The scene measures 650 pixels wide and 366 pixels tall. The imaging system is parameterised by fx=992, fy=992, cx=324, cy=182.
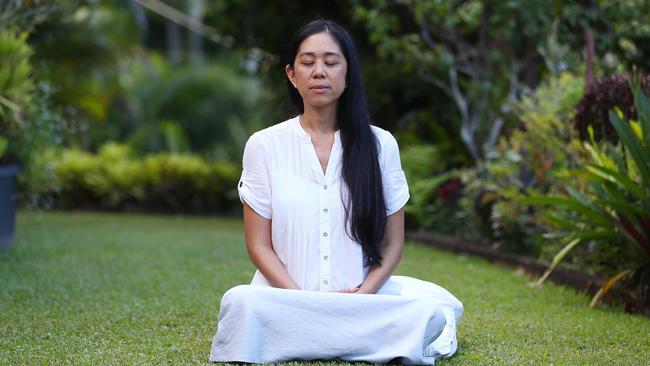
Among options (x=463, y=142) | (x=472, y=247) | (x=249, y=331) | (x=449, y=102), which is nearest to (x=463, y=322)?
(x=249, y=331)

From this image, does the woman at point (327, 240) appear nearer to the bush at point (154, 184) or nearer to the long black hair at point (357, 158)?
the long black hair at point (357, 158)

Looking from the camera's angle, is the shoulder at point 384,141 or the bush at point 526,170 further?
the bush at point 526,170

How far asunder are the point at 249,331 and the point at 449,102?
861 cm

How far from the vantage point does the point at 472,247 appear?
9055mm

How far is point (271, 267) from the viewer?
14.0ft

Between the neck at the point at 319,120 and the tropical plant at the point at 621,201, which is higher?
the neck at the point at 319,120

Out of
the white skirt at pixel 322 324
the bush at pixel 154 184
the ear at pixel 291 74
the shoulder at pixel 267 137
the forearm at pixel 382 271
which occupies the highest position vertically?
the ear at pixel 291 74

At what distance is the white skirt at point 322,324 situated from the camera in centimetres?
402

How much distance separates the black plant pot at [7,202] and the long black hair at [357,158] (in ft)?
14.0

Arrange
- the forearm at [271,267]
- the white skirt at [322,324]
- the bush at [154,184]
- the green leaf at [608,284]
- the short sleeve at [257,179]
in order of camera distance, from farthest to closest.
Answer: the bush at [154,184] < the green leaf at [608,284] < the short sleeve at [257,179] < the forearm at [271,267] < the white skirt at [322,324]

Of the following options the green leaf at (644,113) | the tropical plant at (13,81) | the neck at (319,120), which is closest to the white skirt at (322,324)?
the neck at (319,120)

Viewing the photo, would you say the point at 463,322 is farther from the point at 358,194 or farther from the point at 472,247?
the point at 472,247

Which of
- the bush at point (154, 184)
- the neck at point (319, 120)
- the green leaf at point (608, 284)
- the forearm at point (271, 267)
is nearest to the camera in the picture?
the forearm at point (271, 267)

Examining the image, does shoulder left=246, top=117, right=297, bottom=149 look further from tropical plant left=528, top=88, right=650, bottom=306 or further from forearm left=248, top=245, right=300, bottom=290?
tropical plant left=528, top=88, right=650, bottom=306
